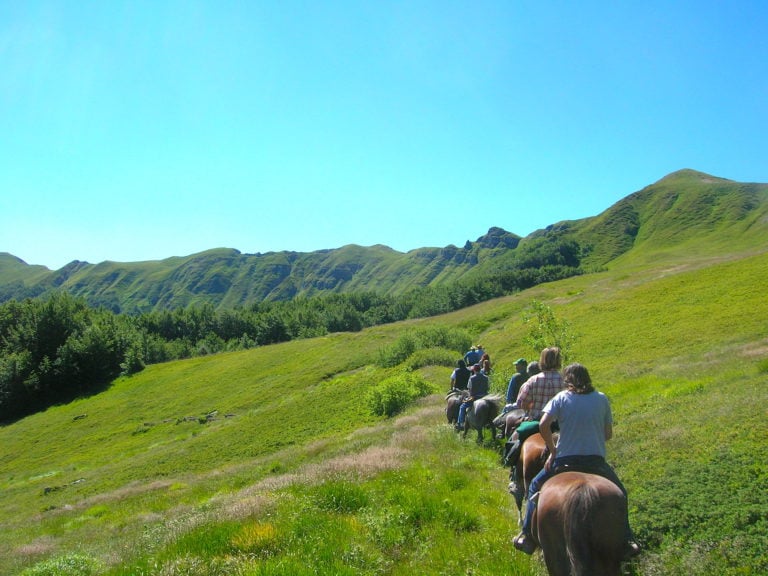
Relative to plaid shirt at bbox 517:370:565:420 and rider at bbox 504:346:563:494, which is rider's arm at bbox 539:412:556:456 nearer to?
rider at bbox 504:346:563:494

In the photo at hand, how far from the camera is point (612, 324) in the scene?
41.3 meters

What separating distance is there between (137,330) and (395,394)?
4289 inches

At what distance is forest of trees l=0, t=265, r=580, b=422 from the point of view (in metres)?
82.4

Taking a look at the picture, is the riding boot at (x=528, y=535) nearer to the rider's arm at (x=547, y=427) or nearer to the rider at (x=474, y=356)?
the rider's arm at (x=547, y=427)

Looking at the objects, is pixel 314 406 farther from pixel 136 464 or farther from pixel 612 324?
pixel 612 324

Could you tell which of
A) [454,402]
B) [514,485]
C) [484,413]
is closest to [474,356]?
[454,402]

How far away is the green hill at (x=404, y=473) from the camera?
272 inches

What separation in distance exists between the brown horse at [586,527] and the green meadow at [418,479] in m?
1.32

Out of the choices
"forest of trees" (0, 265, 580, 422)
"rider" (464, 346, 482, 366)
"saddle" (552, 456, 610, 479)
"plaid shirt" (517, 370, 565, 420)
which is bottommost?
"forest of trees" (0, 265, 580, 422)

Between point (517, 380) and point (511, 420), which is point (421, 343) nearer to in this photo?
point (517, 380)

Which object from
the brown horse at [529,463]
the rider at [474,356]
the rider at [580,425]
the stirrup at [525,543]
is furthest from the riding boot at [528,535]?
the rider at [474,356]

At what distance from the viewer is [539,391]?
952 centimetres

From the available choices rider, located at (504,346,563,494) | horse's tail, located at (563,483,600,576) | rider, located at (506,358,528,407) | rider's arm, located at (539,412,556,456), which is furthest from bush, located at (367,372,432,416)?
horse's tail, located at (563,483,600,576)

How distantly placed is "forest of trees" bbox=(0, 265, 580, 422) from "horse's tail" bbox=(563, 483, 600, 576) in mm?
94979
